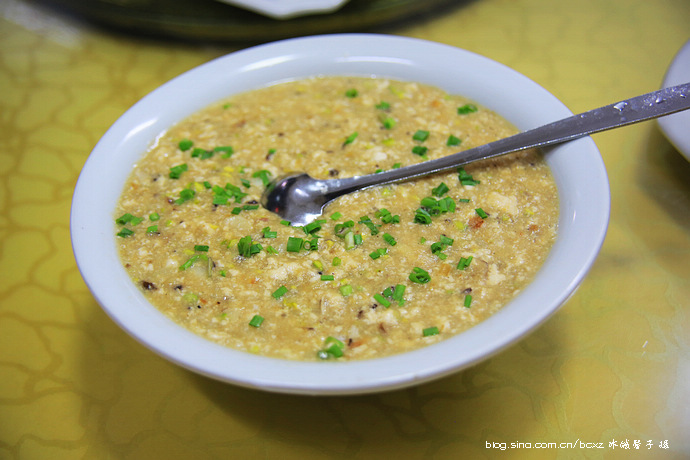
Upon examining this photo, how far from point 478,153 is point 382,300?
0.57 metres

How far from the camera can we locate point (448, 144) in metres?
2.02

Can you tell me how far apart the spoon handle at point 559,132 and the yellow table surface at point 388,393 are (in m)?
0.49

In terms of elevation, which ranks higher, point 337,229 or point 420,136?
point 420,136

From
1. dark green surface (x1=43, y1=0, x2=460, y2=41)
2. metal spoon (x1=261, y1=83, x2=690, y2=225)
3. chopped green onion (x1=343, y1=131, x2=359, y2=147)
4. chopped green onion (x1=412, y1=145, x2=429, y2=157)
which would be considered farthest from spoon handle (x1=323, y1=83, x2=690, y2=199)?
dark green surface (x1=43, y1=0, x2=460, y2=41)

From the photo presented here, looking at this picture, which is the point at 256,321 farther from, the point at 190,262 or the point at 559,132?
the point at 559,132

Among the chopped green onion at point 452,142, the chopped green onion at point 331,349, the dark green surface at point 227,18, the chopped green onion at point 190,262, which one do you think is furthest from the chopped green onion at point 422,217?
the dark green surface at point 227,18

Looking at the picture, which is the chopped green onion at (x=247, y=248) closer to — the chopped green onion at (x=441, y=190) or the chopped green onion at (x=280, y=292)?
the chopped green onion at (x=280, y=292)

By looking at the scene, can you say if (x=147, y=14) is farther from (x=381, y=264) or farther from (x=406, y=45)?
(x=381, y=264)

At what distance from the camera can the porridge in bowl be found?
156 centimetres

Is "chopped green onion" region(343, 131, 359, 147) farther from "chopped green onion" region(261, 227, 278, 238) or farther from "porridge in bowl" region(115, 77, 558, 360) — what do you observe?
"chopped green onion" region(261, 227, 278, 238)

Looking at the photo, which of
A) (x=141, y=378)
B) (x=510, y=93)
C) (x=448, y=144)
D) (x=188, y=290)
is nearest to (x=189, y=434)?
(x=141, y=378)

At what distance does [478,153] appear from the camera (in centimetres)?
186

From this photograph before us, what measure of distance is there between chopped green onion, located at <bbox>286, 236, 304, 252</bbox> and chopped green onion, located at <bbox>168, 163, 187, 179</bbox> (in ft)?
1.60

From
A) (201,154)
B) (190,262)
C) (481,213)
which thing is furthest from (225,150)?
(481,213)
